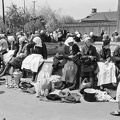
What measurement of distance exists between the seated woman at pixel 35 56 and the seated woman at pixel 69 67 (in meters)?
1.08

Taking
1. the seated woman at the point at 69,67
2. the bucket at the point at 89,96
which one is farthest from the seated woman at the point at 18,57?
the bucket at the point at 89,96

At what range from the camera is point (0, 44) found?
9.14 m

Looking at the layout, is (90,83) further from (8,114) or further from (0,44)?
(0,44)

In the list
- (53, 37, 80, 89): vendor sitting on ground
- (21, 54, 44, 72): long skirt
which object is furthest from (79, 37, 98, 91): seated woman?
(21, 54, 44, 72): long skirt

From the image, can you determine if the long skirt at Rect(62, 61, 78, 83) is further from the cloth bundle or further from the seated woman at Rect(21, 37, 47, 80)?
the seated woman at Rect(21, 37, 47, 80)

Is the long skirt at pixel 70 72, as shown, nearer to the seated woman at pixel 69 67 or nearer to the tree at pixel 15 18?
the seated woman at pixel 69 67

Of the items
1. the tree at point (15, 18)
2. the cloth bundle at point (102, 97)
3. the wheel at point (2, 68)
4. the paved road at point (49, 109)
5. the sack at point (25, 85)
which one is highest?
the tree at point (15, 18)

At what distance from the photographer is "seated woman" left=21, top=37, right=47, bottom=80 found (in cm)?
768

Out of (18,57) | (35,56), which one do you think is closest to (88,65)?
(35,56)

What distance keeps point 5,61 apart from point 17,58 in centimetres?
77

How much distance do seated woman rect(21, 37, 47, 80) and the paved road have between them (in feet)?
5.76

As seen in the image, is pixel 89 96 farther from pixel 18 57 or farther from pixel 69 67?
pixel 18 57

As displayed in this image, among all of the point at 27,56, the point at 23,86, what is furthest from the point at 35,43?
the point at 23,86

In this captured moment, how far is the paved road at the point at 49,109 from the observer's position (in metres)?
4.81
